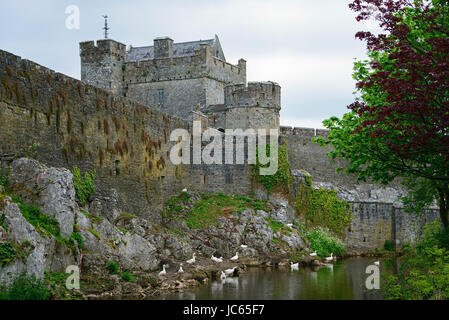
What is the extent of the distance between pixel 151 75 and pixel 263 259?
1888 centimetres

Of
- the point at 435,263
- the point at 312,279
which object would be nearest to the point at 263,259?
the point at 312,279

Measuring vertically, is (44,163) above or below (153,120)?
below

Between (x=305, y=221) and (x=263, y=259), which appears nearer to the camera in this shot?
(x=263, y=259)

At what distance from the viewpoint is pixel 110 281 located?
20031 mm

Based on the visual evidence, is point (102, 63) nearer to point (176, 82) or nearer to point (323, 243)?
point (176, 82)

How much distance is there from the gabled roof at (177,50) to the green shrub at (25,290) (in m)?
31.5

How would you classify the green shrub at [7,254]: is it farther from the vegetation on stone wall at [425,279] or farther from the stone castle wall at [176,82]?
the stone castle wall at [176,82]

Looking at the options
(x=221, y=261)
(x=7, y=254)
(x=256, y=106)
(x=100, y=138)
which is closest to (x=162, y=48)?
(x=256, y=106)

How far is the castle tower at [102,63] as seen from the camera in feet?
143

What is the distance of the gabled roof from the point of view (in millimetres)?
46903

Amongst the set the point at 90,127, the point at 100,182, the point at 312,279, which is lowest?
the point at 312,279

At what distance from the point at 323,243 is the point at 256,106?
808 centimetres
